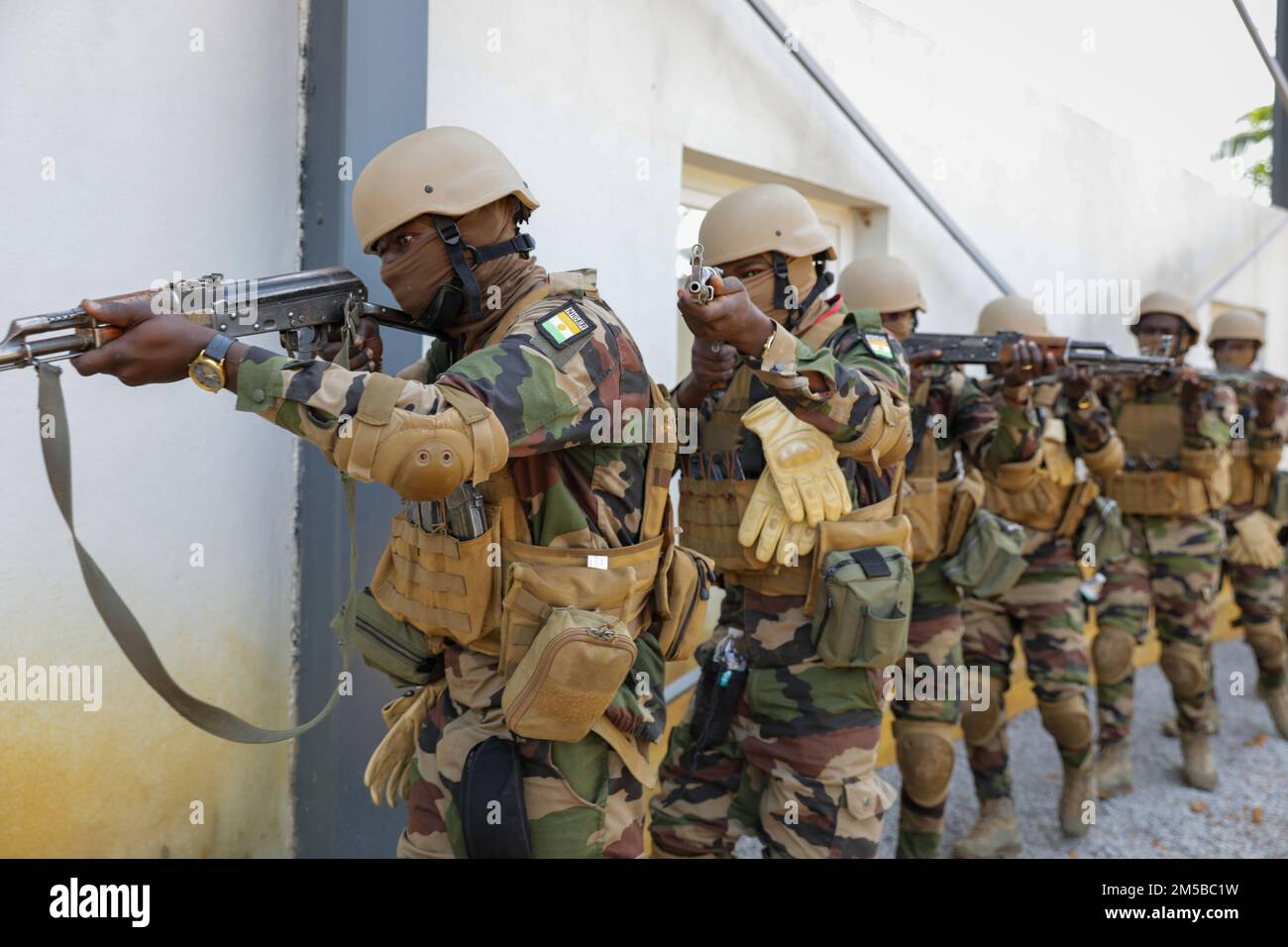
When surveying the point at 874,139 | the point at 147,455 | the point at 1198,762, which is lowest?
the point at 1198,762

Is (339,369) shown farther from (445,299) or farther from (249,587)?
(249,587)

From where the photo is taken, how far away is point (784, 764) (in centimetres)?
283

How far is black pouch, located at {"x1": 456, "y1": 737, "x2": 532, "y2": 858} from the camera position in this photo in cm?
200

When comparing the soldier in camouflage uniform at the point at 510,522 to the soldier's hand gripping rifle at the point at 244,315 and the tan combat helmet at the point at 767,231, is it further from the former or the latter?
the tan combat helmet at the point at 767,231

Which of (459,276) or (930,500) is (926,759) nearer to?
(930,500)

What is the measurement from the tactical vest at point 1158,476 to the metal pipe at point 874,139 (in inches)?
38.2

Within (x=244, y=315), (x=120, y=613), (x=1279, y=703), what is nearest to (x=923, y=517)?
(x=244, y=315)

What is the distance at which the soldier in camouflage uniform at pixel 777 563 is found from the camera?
9.06 feet

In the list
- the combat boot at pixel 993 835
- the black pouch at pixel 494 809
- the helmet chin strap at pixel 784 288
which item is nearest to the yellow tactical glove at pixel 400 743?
the black pouch at pixel 494 809

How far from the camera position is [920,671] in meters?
3.90

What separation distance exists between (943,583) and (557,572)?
235 centimetres

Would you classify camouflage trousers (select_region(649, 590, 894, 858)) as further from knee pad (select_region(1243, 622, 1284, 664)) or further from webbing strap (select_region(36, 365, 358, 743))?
knee pad (select_region(1243, 622, 1284, 664))

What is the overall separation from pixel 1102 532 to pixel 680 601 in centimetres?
335
